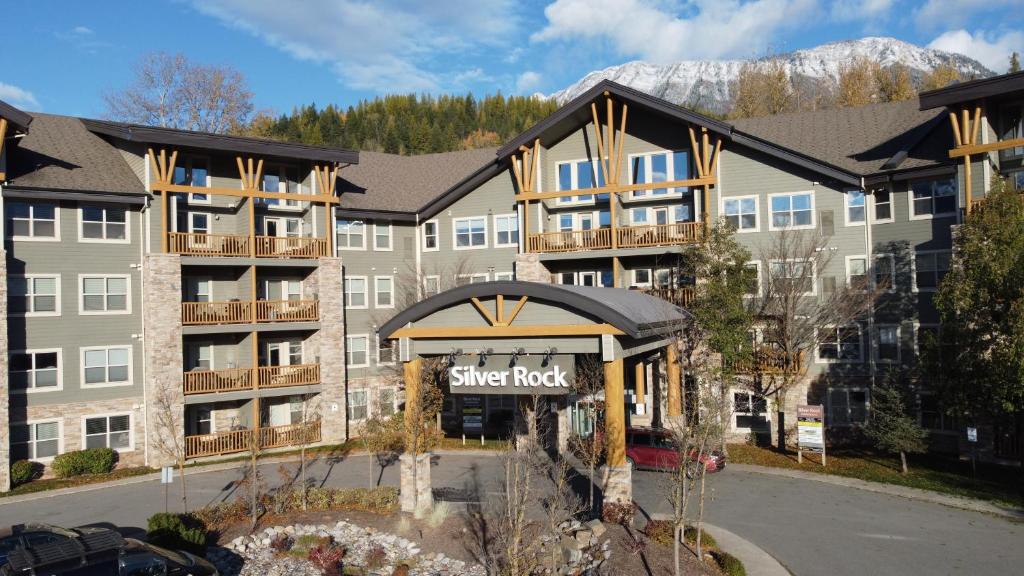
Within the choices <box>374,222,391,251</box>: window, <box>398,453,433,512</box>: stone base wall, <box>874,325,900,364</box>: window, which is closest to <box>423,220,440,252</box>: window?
<box>374,222,391,251</box>: window

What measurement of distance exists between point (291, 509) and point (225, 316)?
40.7ft

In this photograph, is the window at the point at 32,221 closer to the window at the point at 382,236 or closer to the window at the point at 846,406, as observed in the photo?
the window at the point at 382,236

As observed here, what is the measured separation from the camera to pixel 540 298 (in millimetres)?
19438

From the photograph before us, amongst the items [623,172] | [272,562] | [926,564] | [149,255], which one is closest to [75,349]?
[149,255]

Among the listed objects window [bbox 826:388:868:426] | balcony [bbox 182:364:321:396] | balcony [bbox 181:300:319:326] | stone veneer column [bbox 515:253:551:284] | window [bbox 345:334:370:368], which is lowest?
window [bbox 826:388:868:426]

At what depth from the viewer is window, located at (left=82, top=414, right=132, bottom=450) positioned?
95.9 ft

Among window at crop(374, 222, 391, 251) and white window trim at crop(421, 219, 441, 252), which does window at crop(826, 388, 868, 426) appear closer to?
white window trim at crop(421, 219, 441, 252)

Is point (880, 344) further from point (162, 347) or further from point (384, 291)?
point (162, 347)

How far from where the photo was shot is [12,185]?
27.2 m

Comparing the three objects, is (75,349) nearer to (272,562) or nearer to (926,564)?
(272,562)

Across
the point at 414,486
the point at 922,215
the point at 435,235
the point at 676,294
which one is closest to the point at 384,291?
the point at 435,235

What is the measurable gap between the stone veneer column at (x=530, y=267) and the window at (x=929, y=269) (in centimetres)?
1513

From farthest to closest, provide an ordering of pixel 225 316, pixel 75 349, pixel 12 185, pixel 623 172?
pixel 623 172 < pixel 225 316 < pixel 75 349 < pixel 12 185

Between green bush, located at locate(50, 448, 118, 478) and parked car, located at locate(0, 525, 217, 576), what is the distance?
12.6m
